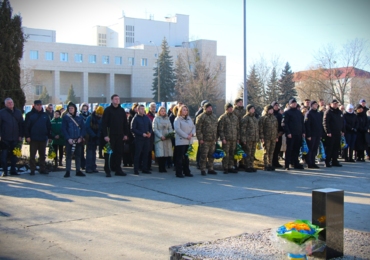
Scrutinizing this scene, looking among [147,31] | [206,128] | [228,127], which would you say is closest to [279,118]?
[228,127]

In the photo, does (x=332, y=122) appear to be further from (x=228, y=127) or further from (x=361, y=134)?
(x=228, y=127)

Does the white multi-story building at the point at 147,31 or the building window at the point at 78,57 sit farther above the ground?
the white multi-story building at the point at 147,31

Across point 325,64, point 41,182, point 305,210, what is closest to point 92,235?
point 305,210

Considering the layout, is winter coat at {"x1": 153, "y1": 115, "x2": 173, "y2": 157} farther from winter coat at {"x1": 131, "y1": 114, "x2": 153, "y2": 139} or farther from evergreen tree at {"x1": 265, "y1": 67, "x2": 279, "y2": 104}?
evergreen tree at {"x1": 265, "y1": 67, "x2": 279, "y2": 104}

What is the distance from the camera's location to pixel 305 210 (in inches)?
334

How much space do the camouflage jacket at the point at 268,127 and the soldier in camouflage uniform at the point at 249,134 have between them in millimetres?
342

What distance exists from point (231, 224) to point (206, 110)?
20.2 feet

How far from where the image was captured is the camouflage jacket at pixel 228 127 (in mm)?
13523

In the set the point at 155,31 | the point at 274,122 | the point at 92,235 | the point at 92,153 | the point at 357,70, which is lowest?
the point at 92,235

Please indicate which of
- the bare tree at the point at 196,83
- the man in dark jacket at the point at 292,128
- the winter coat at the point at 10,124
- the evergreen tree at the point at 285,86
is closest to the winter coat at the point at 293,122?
the man in dark jacket at the point at 292,128

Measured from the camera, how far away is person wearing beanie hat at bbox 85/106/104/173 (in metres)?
13.5

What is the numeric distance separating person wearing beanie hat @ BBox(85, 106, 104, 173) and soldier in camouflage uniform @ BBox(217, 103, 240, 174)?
378 cm

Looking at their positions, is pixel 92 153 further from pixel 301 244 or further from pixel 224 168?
pixel 301 244

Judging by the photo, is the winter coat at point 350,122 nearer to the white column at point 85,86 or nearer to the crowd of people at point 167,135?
the crowd of people at point 167,135
